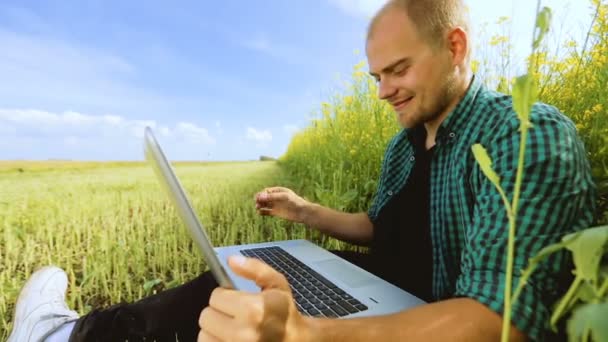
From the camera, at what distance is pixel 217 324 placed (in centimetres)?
59

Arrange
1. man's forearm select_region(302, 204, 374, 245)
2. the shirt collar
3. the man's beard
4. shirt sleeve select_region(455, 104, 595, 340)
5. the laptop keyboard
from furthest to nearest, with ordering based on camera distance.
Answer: man's forearm select_region(302, 204, 374, 245) → the man's beard → the shirt collar → the laptop keyboard → shirt sleeve select_region(455, 104, 595, 340)

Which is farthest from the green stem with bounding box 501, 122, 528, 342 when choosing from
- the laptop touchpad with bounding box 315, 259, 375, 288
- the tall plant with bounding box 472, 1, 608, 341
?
the laptop touchpad with bounding box 315, 259, 375, 288

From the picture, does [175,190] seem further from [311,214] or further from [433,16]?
[311,214]

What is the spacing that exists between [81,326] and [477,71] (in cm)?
240

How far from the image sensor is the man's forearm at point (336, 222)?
180 centimetres

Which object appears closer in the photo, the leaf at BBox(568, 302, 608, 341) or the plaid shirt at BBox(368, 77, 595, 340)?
the leaf at BBox(568, 302, 608, 341)

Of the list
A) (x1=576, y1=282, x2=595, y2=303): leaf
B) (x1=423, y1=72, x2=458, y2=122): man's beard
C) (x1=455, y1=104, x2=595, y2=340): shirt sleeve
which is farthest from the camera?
(x1=423, y1=72, x2=458, y2=122): man's beard

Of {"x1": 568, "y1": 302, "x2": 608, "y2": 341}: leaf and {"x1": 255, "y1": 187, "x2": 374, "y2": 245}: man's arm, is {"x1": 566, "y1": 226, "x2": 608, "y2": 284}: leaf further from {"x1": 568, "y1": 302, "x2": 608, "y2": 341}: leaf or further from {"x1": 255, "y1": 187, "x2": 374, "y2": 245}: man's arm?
{"x1": 255, "y1": 187, "x2": 374, "y2": 245}: man's arm

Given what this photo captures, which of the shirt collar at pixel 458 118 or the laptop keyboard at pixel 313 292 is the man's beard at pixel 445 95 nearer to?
the shirt collar at pixel 458 118

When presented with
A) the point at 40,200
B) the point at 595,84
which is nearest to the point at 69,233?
the point at 40,200

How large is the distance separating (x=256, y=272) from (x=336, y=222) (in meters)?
1.24

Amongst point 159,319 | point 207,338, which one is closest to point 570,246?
point 207,338

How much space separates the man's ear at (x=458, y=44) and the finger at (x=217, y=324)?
1.16 meters

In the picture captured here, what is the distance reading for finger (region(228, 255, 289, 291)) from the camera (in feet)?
1.97
